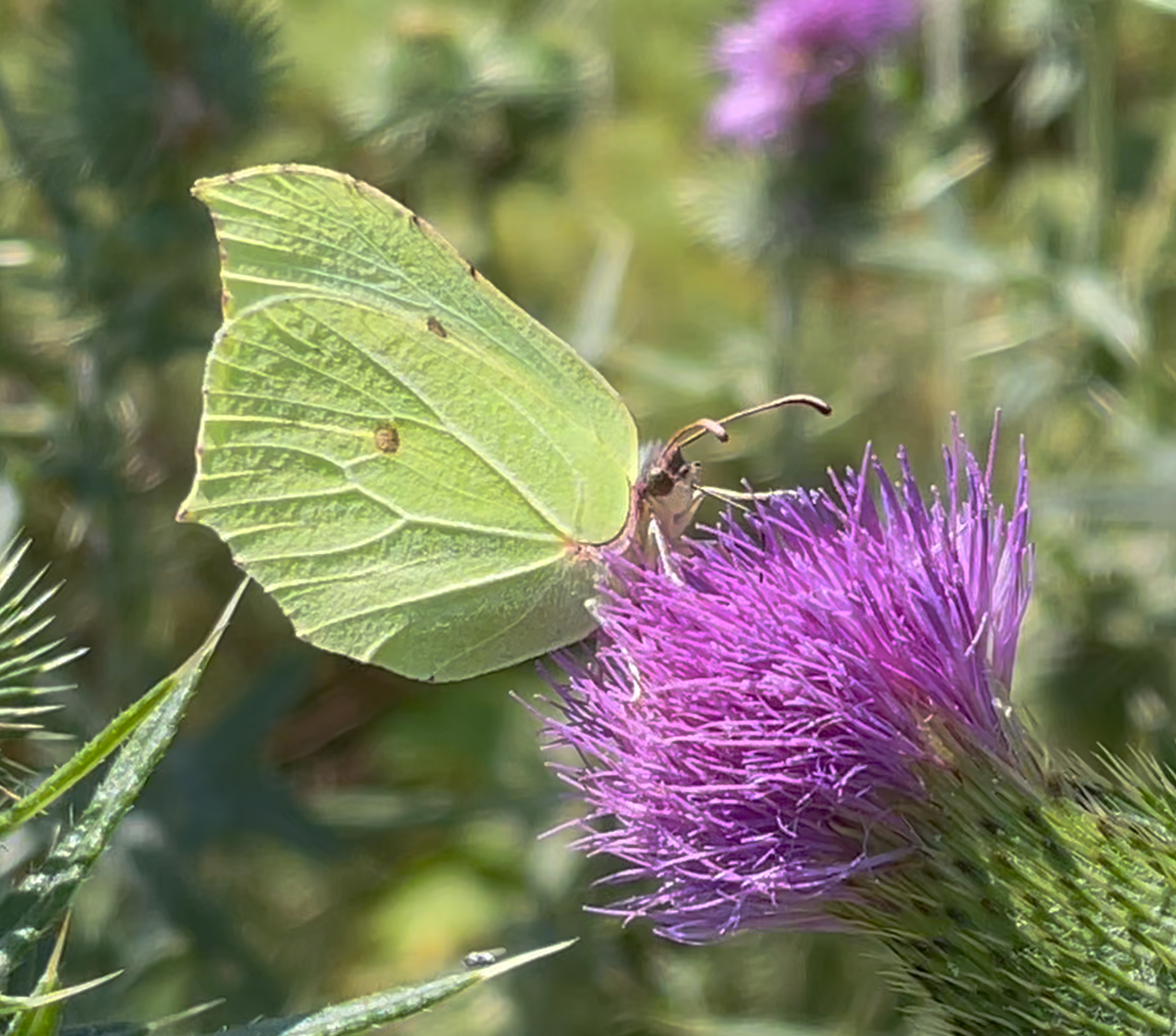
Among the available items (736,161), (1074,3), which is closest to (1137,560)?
(1074,3)

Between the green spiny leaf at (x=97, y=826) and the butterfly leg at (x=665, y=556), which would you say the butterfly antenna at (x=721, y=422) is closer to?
the butterfly leg at (x=665, y=556)

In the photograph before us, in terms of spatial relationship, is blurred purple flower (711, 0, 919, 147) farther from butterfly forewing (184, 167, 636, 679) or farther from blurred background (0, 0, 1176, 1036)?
butterfly forewing (184, 167, 636, 679)

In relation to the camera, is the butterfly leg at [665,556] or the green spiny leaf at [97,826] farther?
the butterfly leg at [665,556]

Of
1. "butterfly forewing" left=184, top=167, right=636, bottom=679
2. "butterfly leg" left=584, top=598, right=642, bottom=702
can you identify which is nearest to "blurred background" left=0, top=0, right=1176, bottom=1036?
"butterfly forewing" left=184, top=167, right=636, bottom=679

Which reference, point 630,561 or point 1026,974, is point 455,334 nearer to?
point 630,561

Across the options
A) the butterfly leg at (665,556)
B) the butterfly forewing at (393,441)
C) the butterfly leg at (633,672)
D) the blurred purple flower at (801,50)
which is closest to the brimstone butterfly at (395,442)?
the butterfly forewing at (393,441)

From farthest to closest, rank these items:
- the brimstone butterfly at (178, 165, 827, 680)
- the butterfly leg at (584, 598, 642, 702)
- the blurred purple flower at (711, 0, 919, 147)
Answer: the blurred purple flower at (711, 0, 919, 147) < the brimstone butterfly at (178, 165, 827, 680) < the butterfly leg at (584, 598, 642, 702)
